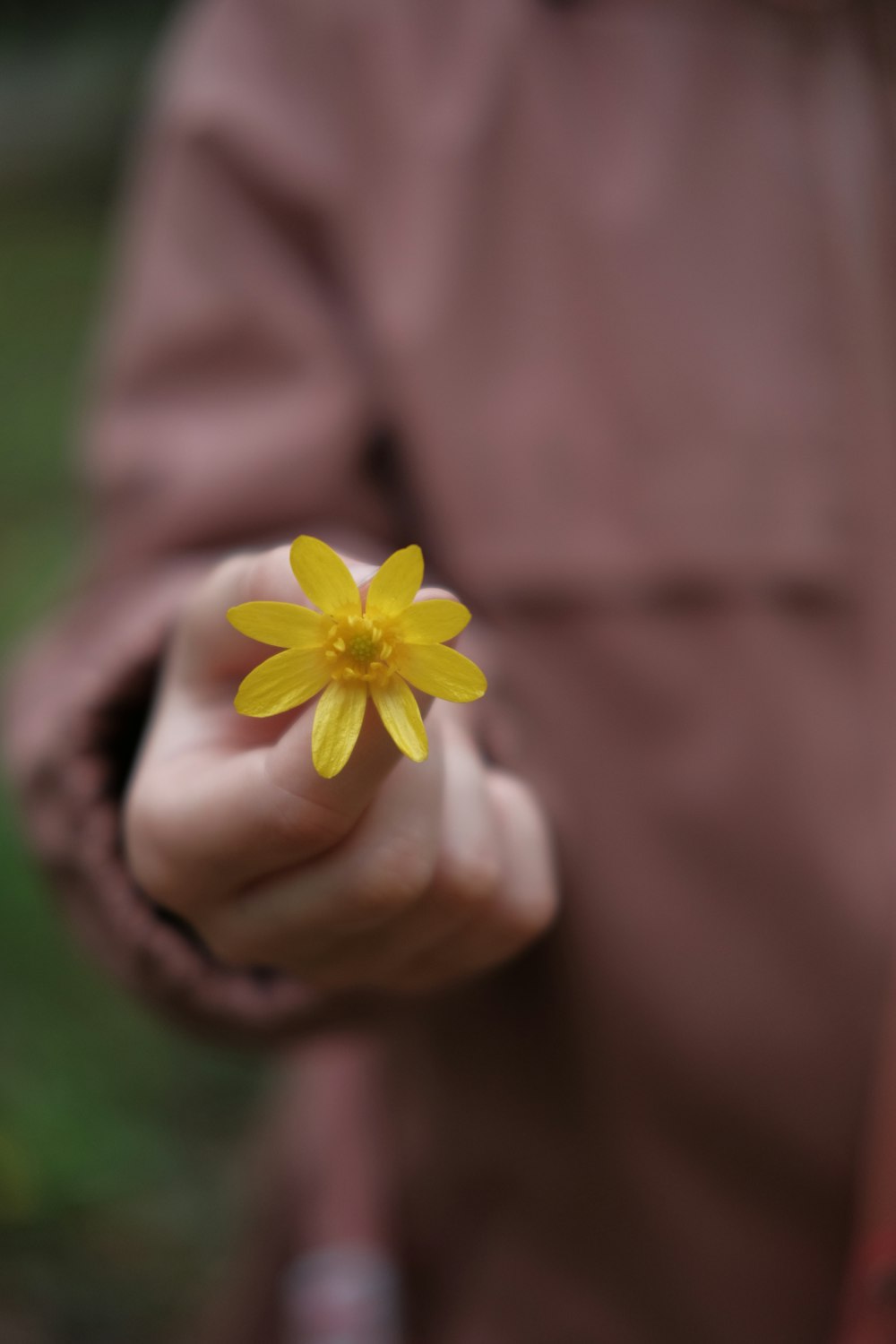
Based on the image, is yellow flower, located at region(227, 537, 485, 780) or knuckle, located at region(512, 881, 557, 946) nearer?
yellow flower, located at region(227, 537, 485, 780)

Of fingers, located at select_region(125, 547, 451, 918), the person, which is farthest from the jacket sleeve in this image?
fingers, located at select_region(125, 547, 451, 918)

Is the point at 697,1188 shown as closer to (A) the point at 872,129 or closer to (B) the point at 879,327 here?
A: (B) the point at 879,327

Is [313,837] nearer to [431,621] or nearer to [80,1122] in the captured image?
[431,621]

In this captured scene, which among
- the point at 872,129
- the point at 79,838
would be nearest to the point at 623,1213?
the point at 79,838

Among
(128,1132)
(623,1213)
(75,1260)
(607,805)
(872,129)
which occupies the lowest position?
(75,1260)

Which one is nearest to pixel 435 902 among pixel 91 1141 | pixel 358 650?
pixel 358 650

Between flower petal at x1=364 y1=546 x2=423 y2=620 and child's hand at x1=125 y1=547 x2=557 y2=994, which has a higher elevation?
flower petal at x1=364 y1=546 x2=423 y2=620

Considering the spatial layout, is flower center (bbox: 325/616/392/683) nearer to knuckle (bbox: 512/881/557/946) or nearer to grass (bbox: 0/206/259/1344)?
knuckle (bbox: 512/881/557/946)
